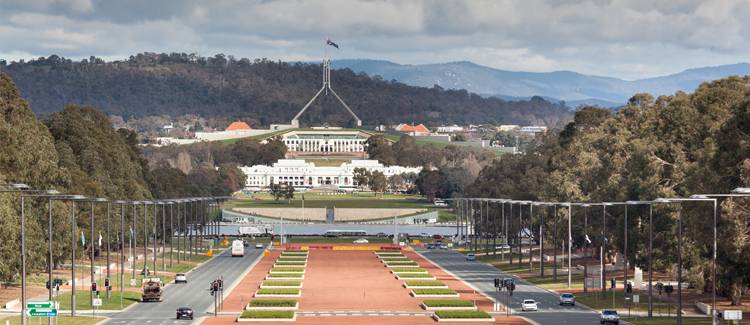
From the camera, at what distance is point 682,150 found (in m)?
122

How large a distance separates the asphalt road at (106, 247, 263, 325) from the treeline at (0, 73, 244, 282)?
8.53 metres

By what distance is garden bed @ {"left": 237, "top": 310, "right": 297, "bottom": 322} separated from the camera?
88.2 metres

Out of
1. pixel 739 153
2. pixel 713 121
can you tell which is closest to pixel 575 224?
pixel 713 121

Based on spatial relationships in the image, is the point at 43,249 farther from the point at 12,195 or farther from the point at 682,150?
the point at 682,150

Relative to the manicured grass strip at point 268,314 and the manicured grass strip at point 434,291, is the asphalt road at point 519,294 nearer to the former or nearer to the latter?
the manicured grass strip at point 434,291

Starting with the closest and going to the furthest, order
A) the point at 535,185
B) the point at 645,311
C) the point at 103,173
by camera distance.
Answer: the point at 645,311, the point at 103,173, the point at 535,185

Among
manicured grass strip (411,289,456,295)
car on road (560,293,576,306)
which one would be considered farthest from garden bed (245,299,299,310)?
car on road (560,293,576,306)

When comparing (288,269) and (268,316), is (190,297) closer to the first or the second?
(268,316)

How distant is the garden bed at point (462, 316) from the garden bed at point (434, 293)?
16043 mm

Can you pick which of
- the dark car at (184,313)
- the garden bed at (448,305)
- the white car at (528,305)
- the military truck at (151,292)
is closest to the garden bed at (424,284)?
the garden bed at (448,305)

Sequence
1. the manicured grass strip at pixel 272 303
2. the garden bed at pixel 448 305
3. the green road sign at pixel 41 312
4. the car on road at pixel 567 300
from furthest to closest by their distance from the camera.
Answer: the car on road at pixel 567 300, the manicured grass strip at pixel 272 303, the garden bed at pixel 448 305, the green road sign at pixel 41 312

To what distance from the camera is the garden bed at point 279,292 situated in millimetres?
108000

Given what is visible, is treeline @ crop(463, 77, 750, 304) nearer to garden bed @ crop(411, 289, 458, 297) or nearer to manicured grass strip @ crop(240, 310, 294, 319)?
garden bed @ crop(411, 289, 458, 297)

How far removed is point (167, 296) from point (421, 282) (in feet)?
73.8
